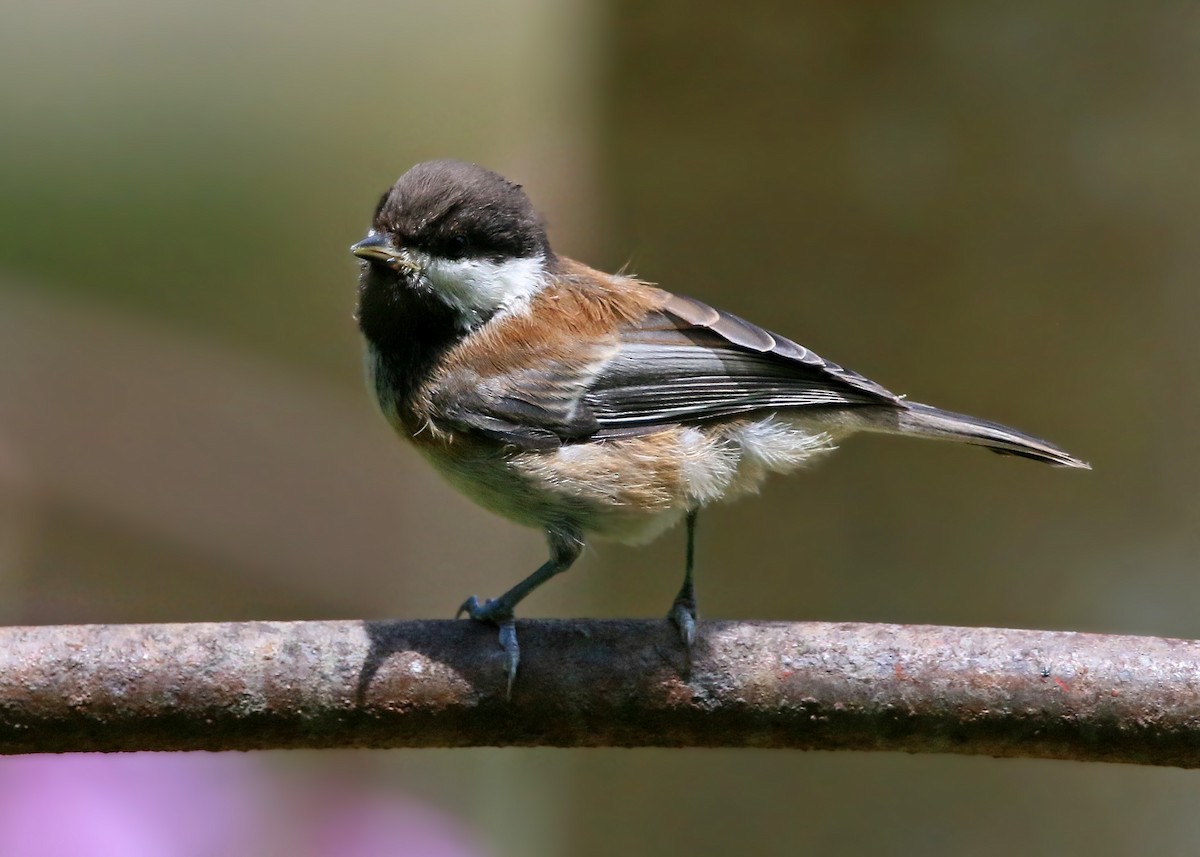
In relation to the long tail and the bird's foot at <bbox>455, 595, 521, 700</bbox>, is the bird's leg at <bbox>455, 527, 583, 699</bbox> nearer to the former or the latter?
the bird's foot at <bbox>455, 595, 521, 700</bbox>

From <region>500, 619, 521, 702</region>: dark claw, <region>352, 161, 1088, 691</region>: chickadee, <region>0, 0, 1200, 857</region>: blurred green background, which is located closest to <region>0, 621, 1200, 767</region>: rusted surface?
<region>500, 619, 521, 702</region>: dark claw

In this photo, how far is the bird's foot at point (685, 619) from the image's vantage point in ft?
5.39

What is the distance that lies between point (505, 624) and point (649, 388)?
540 mm

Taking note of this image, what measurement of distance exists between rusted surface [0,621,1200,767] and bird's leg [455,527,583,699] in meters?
0.03

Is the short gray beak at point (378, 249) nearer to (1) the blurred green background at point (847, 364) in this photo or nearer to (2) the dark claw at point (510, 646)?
(2) the dark claw at point (510, 646)

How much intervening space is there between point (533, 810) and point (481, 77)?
368 cm

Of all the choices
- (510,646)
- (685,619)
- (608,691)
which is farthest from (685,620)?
(510,646)

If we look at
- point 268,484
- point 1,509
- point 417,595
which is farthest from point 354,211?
point 1,509

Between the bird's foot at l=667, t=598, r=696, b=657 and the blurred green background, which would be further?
the blurred green background

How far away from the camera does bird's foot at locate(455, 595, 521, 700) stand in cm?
158

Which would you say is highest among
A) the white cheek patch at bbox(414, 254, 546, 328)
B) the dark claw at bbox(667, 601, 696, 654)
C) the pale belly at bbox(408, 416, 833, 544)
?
the white cheek patch at bbox(414, 254, 546, 328)

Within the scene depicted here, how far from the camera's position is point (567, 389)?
1967 mm

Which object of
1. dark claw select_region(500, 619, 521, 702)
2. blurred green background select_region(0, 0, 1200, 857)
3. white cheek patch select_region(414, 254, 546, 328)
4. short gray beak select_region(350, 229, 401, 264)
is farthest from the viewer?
blurred green background select_region(0, 0, 1200, 857)

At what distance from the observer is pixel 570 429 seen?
1.94m
